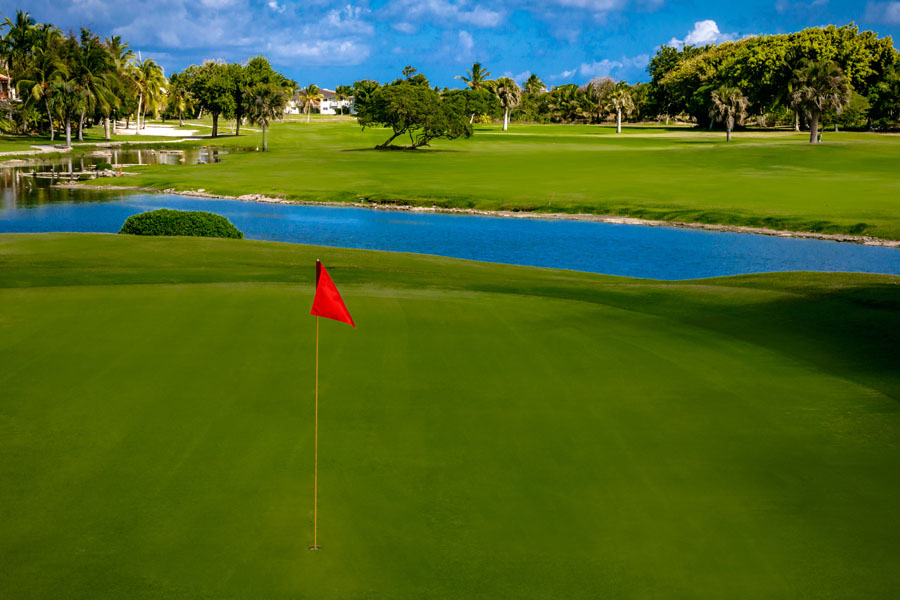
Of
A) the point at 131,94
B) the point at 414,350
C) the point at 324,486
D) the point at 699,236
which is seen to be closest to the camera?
the point at 324,486

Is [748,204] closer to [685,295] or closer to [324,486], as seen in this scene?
[685,295]

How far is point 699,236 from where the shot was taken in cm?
4516

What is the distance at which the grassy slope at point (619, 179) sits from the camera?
50.6 m

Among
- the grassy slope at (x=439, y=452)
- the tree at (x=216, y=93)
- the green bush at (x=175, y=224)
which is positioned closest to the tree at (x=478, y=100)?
the tree at (x=216, y=93)

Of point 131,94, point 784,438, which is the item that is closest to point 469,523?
point 784,438

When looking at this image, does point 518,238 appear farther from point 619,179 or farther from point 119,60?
point 119,60

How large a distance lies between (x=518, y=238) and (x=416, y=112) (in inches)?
2033

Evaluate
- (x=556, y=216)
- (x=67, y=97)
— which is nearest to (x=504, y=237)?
(x=556, y=216)

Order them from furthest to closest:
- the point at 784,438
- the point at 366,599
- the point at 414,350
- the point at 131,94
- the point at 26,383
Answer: the point at 131,94
the point at 414,350
the point at 26,383
the point at 784,438
the point at 366,599

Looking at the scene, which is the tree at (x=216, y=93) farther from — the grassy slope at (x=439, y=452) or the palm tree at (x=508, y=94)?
the grassy slope at (x=439, y=452)

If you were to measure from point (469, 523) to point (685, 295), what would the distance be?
43.6 feet

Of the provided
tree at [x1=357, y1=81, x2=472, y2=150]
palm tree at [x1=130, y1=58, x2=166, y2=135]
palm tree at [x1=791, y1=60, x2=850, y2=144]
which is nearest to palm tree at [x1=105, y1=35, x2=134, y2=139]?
palm tree at [x1=130, y1=58, x2=166, y2=135]

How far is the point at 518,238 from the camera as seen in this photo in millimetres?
44656

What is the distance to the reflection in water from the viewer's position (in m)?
55.2
